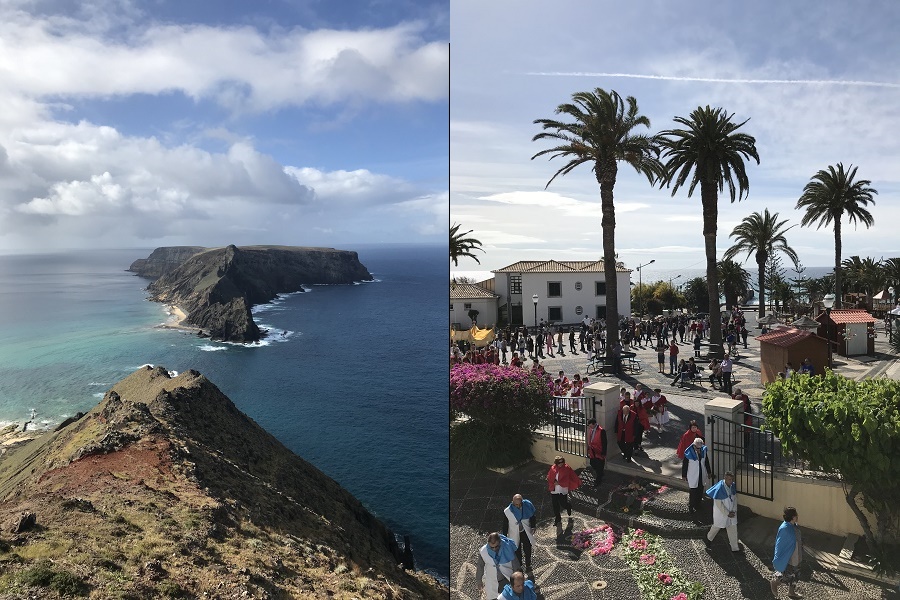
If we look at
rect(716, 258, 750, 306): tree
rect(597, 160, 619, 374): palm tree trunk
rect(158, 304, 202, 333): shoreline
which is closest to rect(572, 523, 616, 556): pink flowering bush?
rect(597, 160, 619, 374): palm tree trunk

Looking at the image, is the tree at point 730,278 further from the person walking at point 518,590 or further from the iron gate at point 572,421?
the person walking at point 518,590

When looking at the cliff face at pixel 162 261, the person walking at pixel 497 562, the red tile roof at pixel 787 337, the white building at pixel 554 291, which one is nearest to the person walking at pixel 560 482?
the person walking at pixel 497 562

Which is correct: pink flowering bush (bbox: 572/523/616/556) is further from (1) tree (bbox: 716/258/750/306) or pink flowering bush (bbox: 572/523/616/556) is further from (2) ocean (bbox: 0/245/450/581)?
(1) tree (bbox: 716/258/750/306)

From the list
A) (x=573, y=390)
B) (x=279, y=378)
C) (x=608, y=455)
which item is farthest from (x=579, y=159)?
(x=279, y=378)

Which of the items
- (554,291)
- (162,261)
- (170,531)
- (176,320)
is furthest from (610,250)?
(162,261)

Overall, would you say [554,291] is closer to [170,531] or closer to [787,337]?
[787,337]

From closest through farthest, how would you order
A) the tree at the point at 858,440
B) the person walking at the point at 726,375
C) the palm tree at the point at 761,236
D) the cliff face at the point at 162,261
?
1. the tree at the point at 858,440
2. the person walking at the point at 726,375
3. the palm tree at the point at 761,236
4. the cliff face at the point at 162,261

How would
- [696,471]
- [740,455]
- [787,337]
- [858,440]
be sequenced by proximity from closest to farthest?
[858,440]
[696,471]
[740,455]
[787,337]
